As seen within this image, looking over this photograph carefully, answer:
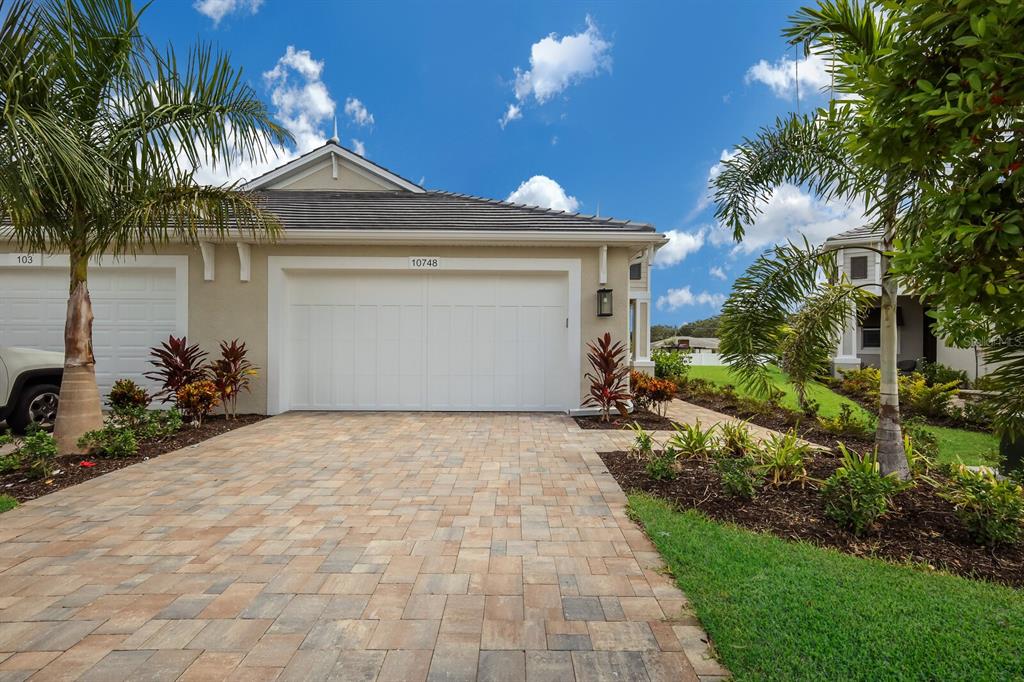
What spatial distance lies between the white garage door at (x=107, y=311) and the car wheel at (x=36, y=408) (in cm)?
164

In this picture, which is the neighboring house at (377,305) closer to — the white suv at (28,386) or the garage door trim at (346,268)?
the garage door trim at (346,268)

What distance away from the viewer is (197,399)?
706 centimetres

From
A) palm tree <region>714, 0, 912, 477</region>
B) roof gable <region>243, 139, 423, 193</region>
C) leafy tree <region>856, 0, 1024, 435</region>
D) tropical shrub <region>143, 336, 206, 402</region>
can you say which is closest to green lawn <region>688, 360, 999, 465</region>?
palm tree <region>714, 0, 912, 477</region>

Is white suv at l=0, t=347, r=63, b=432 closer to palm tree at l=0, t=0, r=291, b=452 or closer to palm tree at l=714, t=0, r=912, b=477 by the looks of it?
palm tree at l=0, t=0, r=291, b=452

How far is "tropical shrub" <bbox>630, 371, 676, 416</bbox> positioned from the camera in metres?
8.22

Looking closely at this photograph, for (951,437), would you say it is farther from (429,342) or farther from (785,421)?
(429,342)

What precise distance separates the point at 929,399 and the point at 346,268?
440 inches

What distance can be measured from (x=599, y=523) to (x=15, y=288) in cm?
1090

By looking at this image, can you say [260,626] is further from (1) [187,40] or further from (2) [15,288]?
(2) [15,288]

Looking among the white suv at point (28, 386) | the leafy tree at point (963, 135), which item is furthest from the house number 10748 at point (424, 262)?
the leafy tree at point (963, 135)

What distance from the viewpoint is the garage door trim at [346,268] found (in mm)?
8523

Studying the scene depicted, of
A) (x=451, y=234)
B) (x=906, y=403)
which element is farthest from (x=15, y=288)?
(x=906, y=403)

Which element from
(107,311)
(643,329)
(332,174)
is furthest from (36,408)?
(643,329)

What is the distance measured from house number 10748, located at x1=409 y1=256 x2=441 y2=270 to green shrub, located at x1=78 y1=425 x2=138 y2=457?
4.80m
